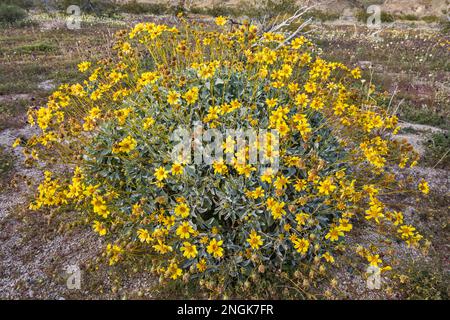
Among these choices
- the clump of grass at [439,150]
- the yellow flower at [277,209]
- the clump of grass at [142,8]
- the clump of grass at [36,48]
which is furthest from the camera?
the clump of grass at [142,8]

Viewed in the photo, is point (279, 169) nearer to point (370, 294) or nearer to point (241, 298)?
point (241, 298)

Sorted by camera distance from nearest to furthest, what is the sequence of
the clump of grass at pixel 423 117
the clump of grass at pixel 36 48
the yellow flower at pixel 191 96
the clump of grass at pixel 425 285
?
the yellow flower at pixel 191 96 → the clump of grass at pixel 425 285 → the clump of grass at pixel 423 117 → the clump of grass at pixel 36 48

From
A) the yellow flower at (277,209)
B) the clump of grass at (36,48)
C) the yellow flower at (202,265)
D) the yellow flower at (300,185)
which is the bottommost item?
the yellow flower at (202,265)

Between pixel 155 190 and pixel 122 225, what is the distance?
67 centimetres

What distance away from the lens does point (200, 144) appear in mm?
3191

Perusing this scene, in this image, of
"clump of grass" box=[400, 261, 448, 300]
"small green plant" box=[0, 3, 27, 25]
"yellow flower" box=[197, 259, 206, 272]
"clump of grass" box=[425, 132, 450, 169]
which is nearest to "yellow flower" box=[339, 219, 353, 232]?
"clump of grass" box=[400, 261, 448, 300]

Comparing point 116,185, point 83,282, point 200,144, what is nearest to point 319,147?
point 200,144

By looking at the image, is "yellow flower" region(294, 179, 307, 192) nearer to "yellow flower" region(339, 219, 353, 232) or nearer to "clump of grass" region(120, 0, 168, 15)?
"yellow flower" region(339, 219, 353, 232)

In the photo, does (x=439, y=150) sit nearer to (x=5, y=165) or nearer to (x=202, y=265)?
(x=202, y=265)

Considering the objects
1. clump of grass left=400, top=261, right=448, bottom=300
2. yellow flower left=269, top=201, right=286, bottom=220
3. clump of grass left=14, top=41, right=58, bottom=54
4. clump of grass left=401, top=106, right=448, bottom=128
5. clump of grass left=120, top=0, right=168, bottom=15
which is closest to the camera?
yellow flower left=269, top=201, right=286, bottom=220

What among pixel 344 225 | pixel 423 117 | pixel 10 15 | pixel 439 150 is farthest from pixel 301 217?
pixel 10 15

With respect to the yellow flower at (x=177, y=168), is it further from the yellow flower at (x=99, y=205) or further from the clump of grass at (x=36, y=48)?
the clump of grass at (x=36, y=48)

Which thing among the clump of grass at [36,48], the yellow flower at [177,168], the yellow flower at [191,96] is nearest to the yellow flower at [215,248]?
the yellow flower at [177,168]

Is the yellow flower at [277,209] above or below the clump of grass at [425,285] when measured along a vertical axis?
above
